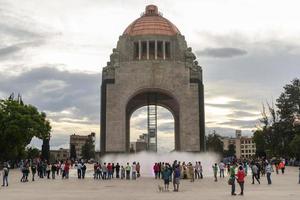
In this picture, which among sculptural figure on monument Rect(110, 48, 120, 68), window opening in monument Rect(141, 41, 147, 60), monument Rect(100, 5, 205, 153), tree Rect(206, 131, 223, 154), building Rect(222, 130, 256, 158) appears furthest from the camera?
building Rect(222, 130, 256, 158)

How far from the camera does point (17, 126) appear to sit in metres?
50.2

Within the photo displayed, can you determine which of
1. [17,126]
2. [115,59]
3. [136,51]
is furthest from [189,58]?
[17,126]

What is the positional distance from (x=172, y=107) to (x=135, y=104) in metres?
5.07

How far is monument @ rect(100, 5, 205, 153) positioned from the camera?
52.9 metres

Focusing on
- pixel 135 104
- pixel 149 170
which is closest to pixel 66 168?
pixel 149 170

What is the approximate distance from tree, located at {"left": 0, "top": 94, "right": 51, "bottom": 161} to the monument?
24.9 ft

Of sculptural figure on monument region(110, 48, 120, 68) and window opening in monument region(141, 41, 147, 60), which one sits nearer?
sculptural figure on monument region(110, 48, 120, 68)

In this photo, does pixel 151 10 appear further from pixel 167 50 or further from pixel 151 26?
pixel 167 50

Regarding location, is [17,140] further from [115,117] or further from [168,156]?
[168,156]

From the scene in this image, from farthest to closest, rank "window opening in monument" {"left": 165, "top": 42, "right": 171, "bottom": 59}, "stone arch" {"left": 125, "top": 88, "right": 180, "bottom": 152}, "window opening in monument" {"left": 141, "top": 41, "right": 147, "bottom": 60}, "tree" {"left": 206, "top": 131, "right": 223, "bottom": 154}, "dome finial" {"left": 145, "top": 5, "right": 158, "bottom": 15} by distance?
"tree" {"left": 206, "top": 131, "right": 223, "bottom": 154}, "dome finial" {"left": 145, "top": 5, "right": 158, "bottom": 15}, "stone arch" {"left": 125, "top": 88, "right": 180, "bottom": 152}, "window opening in monument" {"left": 165, "top": 42, "right": 171, "bottom": 59}, "window opening in monument" {"left": 141, "top": 41, "right": 147, "bottom": 60}

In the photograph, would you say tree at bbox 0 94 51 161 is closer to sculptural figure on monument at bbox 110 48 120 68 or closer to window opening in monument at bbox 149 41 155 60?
sculptural figure on monument at bbox 110 48 120 68

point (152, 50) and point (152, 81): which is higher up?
point (152, 50)

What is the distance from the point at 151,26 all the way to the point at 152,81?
25.2 ft

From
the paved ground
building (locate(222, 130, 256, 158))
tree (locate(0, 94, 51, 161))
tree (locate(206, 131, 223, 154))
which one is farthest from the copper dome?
building (locate(222, 130, 256, 158))
